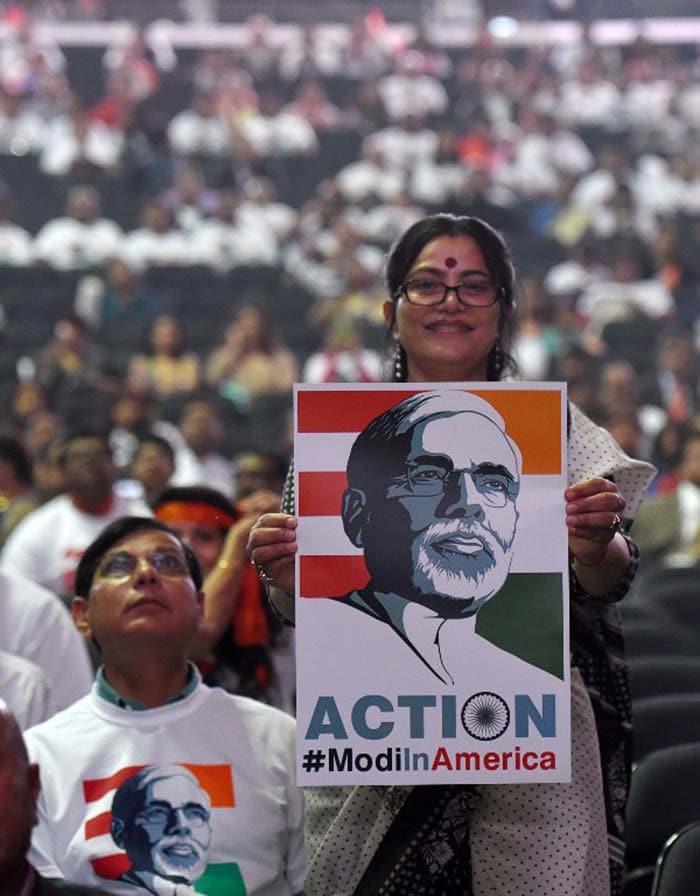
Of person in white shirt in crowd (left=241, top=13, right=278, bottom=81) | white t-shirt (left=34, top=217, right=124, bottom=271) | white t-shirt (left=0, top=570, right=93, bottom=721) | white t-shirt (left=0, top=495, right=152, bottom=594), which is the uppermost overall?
person in white shirt in crowd (left=241, top=13, right=278, bottom=81)

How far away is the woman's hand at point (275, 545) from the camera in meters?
2.75

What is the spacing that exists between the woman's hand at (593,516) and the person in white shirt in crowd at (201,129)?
14136 millimetres

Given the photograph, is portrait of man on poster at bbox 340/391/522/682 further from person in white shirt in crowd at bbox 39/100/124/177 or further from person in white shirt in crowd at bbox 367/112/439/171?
person in white shirt in crowd at bbox 367/112/439/171

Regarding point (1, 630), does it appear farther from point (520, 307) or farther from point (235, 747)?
point (520, 307)

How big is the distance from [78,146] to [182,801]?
1296cm

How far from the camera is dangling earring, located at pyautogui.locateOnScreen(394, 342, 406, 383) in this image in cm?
309

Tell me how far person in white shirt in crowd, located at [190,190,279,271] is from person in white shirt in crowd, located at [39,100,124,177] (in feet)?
4.47

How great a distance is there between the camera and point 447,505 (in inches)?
109

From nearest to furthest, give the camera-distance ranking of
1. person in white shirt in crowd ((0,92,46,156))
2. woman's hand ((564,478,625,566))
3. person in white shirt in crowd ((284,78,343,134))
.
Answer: woman's hand ((564,478,625,566)) → person in white shirt in crowd ((0,92,46,156)) → person in white shirt in crowd ((284,78,343,134))

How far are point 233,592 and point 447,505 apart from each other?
1543 mm

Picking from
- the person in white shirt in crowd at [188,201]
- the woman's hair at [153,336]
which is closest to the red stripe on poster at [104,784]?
the woman's hair at [153,336]

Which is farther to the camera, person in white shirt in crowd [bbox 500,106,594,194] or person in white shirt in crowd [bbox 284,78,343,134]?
person in white shirt in crowd [bbox 284,78,343,134]

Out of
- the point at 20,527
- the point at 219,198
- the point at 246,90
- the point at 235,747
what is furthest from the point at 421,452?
the point at 246,90

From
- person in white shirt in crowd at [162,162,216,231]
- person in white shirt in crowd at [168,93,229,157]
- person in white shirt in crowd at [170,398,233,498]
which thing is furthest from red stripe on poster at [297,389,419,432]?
person in white shirt in crowd at [168,93,229,157]
